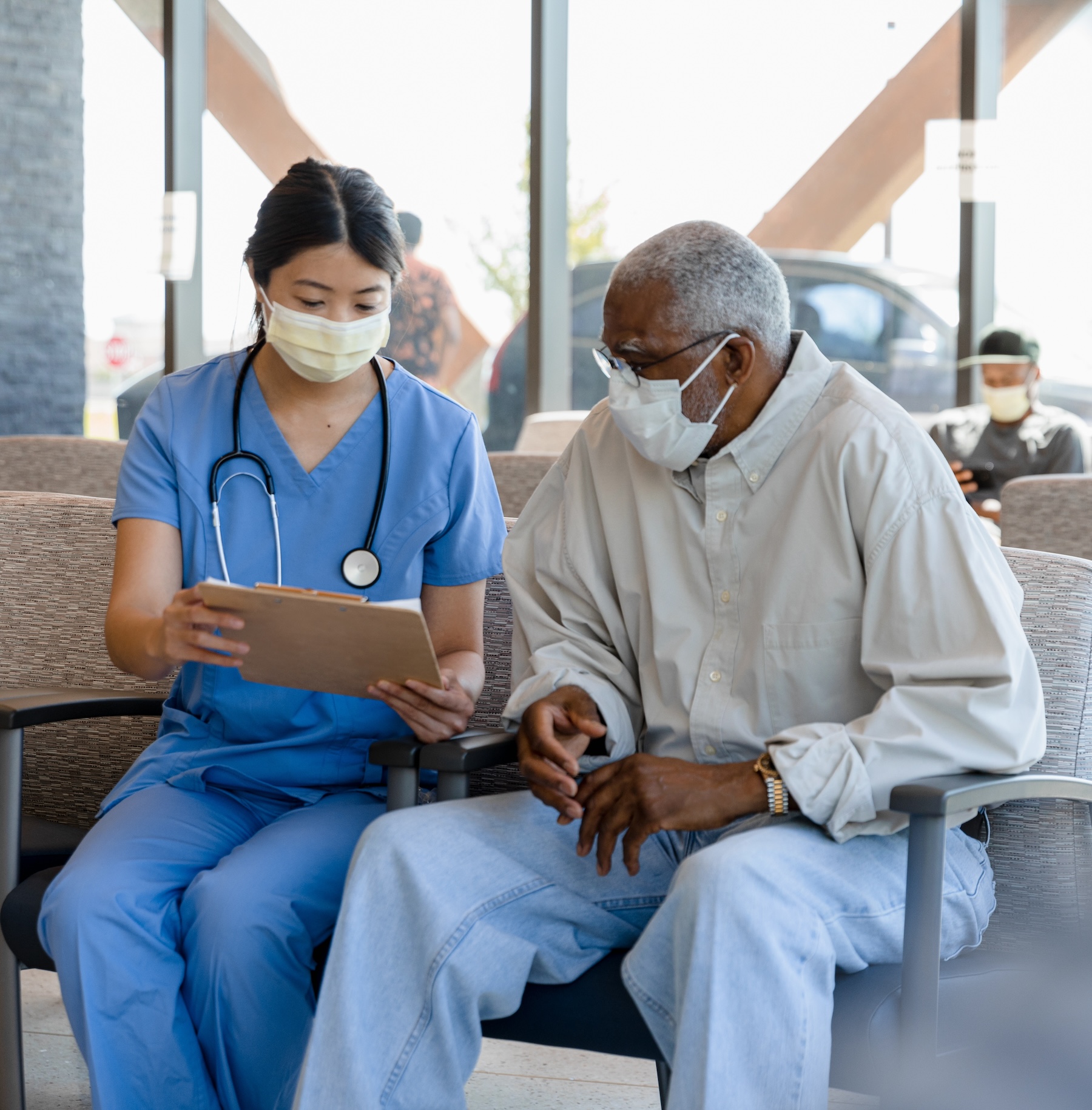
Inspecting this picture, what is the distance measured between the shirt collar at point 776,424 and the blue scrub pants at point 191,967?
69cm

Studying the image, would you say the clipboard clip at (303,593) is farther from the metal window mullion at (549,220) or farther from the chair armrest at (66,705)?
the metal window mullion at (549,220)

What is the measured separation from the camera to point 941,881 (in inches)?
51.4

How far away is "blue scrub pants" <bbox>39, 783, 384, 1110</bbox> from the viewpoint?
1514 mm

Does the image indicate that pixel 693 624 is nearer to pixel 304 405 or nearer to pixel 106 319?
pixel 304 405

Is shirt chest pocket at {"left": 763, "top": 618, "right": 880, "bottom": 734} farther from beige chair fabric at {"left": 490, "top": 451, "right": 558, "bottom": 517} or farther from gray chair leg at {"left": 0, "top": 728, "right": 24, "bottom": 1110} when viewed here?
beige chair fabric at {"left": 490, "top": 451, "right": 558, "bottom": 517}

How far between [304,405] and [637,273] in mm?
549

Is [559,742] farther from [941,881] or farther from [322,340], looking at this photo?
[322,340]

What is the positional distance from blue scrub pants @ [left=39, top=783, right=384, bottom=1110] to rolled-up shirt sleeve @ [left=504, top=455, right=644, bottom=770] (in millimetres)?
355

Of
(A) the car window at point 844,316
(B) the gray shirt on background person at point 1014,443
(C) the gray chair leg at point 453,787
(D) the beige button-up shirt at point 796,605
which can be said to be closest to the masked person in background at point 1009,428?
(B) the gray shirt on background person at point 1014,443

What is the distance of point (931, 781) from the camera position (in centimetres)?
136

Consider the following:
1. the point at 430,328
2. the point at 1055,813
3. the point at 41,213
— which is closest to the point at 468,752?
the point at 1055,813

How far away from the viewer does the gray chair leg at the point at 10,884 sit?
168 centimetres

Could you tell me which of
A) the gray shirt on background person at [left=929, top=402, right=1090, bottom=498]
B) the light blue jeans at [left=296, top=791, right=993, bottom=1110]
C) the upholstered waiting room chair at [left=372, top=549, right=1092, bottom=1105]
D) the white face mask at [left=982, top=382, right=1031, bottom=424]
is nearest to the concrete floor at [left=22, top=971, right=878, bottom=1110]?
the upholstered waiting room chair at [left=372, top=549, right=1092, bottom=1105]

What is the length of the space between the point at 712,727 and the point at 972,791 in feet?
1.19
